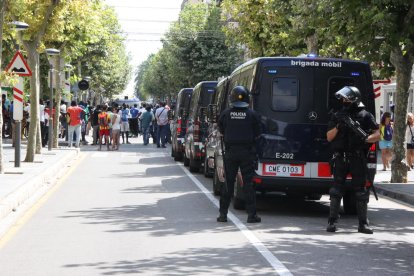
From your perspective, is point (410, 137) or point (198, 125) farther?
point (410, 137)

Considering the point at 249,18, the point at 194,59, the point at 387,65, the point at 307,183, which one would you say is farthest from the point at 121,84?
the point at 307,183

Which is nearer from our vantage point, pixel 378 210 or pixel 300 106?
pixel 300 106

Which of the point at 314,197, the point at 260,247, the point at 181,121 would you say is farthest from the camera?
the point at 181,121

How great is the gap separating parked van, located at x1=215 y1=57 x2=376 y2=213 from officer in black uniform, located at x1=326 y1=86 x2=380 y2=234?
1593 mm

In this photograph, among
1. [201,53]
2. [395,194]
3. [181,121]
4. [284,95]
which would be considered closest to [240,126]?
[284,95]

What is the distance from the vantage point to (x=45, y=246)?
938cm

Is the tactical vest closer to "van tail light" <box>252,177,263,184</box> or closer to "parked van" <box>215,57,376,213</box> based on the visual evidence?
"parked van" <box>215,57,376,213</box>

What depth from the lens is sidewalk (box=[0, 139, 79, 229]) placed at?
1312 cm

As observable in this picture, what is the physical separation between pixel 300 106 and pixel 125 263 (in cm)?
515

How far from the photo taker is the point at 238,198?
13.0 m

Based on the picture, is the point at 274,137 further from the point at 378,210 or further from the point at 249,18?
the point at 249,18

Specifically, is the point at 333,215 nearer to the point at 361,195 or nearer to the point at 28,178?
the point at 361,195

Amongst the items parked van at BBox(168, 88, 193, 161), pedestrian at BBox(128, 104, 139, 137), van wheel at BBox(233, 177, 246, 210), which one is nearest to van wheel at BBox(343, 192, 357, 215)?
van wheel at BBox(233, 177, 246, 210)

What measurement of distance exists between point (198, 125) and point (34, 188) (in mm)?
5822
